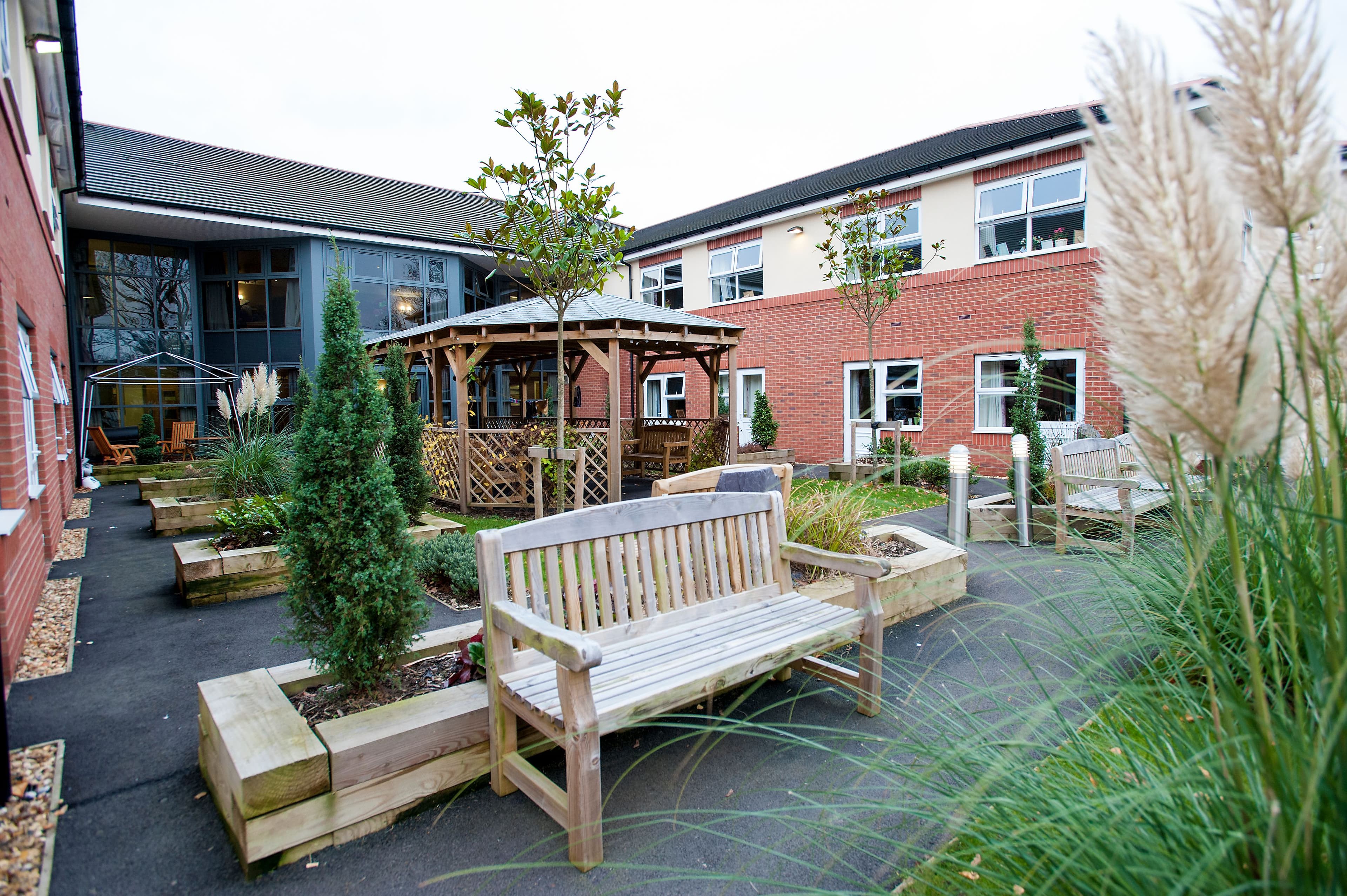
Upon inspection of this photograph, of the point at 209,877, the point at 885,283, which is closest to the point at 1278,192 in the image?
the point at 209,877

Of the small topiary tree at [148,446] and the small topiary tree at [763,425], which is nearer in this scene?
the small topiary tree at [148,446]

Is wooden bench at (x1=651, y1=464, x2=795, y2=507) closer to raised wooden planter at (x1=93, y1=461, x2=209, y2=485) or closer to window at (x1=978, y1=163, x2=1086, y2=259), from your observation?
window at (x1=978, y1=163, x2=1086, y2=259)

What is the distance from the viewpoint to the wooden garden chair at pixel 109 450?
14.1 metres

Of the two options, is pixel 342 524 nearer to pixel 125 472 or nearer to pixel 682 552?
pixel 682 552

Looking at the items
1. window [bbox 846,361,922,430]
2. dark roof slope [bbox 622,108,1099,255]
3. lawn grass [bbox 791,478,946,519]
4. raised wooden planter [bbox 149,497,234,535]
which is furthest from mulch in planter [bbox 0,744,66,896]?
window [bbox 846,361,922,430]

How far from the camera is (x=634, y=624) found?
2807 millimetres

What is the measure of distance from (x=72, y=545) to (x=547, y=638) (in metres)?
7.93

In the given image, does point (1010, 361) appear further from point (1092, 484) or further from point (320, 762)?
point (320, 762)

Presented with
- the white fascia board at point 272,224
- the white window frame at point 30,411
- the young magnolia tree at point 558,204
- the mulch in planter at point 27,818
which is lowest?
the mulch in planter at point 27,818

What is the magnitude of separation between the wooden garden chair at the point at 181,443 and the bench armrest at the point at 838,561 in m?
16.1

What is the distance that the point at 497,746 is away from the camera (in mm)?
2443

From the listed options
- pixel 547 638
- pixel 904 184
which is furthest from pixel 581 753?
pixel 904 184

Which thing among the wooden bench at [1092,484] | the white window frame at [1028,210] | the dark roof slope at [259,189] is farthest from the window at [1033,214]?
the dark roof slope at [259,189]

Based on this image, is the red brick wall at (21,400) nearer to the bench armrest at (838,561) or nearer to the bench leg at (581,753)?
the bench leg at (581,753)
